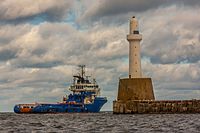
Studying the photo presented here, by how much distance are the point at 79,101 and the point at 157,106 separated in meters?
33.3

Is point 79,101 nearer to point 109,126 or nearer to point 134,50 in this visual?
point 134,50

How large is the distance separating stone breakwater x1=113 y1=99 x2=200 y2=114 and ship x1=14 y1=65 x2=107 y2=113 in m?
27.9

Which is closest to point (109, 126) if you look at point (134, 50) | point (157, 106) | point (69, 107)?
point (134, 50)

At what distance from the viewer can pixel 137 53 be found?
122750mm

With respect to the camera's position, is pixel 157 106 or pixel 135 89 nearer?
pixel 135 89

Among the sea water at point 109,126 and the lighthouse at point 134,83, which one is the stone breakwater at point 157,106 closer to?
the lighthouse at point 134,83

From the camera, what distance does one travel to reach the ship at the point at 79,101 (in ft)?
508

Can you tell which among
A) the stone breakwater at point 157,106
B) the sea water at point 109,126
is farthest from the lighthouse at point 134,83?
the sea water at point 109,126

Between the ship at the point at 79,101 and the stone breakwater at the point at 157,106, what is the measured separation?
2789 centimetres

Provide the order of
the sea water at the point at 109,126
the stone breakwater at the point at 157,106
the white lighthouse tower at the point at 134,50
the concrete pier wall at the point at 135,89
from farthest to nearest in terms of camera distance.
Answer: the stone breakwater at the point at 157,106
the white lighthouse tower at the point at 134,50
the concrete pier wall at the point at 135,89
the sea water at the point at 109,126

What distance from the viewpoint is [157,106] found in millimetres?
125312

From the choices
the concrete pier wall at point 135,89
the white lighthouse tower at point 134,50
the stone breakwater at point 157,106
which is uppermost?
the white lighthouse tower at point 134,50

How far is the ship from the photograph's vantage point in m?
155

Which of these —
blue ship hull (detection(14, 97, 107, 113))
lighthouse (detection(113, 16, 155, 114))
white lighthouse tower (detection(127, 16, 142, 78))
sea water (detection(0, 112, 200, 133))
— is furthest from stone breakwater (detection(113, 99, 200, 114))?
sea water (detection(0, 112, 200, 133))
